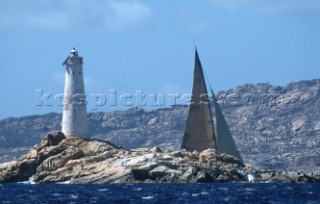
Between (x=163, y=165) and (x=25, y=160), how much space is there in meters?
10.9

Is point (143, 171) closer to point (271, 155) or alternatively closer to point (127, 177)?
point (127, 177)

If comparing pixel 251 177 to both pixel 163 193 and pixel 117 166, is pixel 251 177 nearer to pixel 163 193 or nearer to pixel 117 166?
pixel 117 166

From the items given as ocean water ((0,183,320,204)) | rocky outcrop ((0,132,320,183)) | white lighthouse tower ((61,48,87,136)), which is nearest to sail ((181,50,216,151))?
rocky outcrop ((0,132,320,183))

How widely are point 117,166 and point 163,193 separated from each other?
1107 centimetres

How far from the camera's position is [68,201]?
60062 mm

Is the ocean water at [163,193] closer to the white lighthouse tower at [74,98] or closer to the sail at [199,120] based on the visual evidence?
the white lighthouse tower at [74,98]

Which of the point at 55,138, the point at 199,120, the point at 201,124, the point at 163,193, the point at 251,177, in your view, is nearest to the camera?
the point at 163,193

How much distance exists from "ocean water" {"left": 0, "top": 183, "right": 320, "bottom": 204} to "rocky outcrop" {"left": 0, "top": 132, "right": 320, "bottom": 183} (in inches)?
72.6

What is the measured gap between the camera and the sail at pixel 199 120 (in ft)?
287

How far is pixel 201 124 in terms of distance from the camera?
8775 cm

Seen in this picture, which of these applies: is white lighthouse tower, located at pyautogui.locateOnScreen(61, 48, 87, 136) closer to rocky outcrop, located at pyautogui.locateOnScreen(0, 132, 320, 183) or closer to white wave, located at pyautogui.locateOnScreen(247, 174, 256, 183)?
rocky outcrop, located at pyautogui.locateOnScreen(0, 132, 320, 183)

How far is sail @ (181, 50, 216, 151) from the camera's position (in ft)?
287

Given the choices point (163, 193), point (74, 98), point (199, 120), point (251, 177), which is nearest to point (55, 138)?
point (74, 98)

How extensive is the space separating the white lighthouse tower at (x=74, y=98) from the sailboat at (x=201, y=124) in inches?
378
